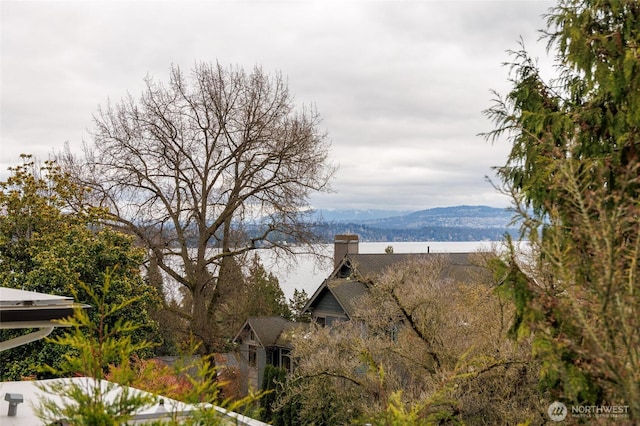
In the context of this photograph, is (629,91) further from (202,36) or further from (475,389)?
(202,36)

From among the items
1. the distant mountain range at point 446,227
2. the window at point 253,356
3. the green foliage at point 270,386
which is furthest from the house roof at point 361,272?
the distant mountain range at point 446,227

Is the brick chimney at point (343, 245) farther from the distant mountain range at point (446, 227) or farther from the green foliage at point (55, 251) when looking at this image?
the distant mountain range at point (446, 227)

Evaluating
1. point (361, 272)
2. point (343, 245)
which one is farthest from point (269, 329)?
point (361, 272)

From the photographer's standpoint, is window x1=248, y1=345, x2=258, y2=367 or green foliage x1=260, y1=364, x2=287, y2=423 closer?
green foliage x1=260, y1=364, x2=287, y2=423

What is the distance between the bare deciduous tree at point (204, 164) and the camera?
20141mm

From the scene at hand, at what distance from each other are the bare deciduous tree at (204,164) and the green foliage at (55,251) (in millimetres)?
2550

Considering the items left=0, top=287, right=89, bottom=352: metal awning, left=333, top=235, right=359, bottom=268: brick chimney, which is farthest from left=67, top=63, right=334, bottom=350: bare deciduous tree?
left=0, top=287, right=89, bottom=352: metal awning

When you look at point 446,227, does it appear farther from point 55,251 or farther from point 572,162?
point 572,162

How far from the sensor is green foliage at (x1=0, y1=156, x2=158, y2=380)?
15492mm

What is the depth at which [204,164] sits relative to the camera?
68.0 feet

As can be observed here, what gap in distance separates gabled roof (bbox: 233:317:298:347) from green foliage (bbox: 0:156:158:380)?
8.12m

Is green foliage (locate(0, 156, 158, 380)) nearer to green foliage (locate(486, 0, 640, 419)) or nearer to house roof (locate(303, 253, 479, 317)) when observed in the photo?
house roof (locate(303, 253, 479, 317))

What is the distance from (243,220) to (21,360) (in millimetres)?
7964

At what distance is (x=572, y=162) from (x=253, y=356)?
76.7 ft
